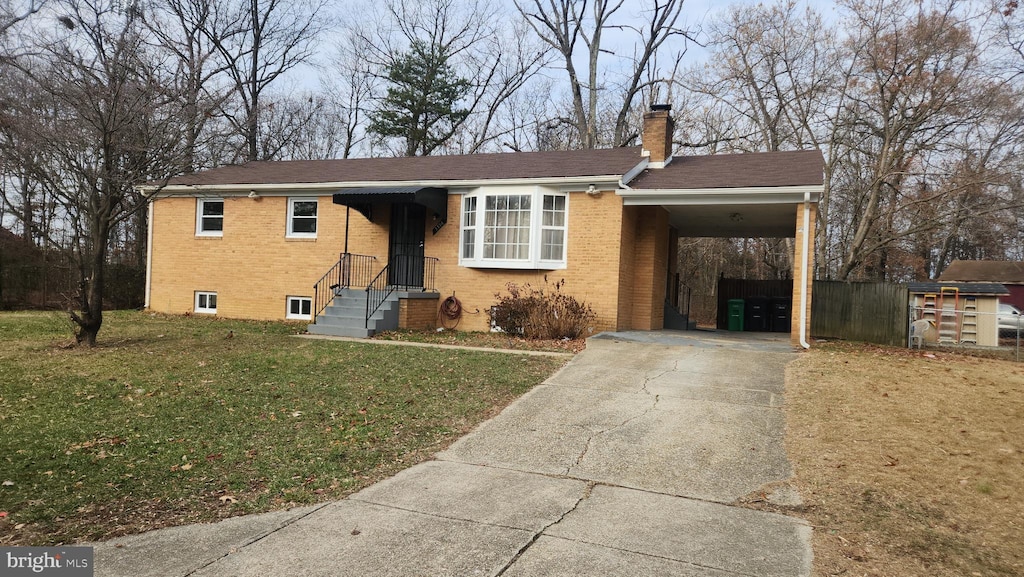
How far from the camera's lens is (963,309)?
1489cm

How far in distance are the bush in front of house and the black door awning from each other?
8.79 ft

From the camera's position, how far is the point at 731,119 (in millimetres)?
26031

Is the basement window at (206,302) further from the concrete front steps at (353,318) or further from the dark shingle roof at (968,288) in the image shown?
the dark shingle roof at (968,288)

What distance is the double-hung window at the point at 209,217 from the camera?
54.9 feet

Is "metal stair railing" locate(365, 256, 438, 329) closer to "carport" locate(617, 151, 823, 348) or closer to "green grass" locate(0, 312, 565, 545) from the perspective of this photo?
"green grass" locate(0, 312, 565, 545)

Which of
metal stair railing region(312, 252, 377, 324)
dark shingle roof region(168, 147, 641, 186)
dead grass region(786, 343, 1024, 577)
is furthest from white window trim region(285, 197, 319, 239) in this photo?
dead grass region(786, 343, 1024, 577)

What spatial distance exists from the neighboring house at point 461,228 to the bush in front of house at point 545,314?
16.2 inches

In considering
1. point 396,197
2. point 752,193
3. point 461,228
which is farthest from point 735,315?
point 396,197

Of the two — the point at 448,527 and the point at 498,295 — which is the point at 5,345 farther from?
the point at 448,527

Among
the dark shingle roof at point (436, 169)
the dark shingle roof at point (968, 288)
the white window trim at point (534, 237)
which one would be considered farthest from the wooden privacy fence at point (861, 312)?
the white window trim at point (534, 237)

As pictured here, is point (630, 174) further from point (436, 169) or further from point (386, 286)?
point (386, 286)

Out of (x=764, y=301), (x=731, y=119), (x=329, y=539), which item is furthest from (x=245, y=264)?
(x=731, y=119)

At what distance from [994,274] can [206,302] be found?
3881 centimetres

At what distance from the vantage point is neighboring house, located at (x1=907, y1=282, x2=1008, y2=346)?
14.6 metres
